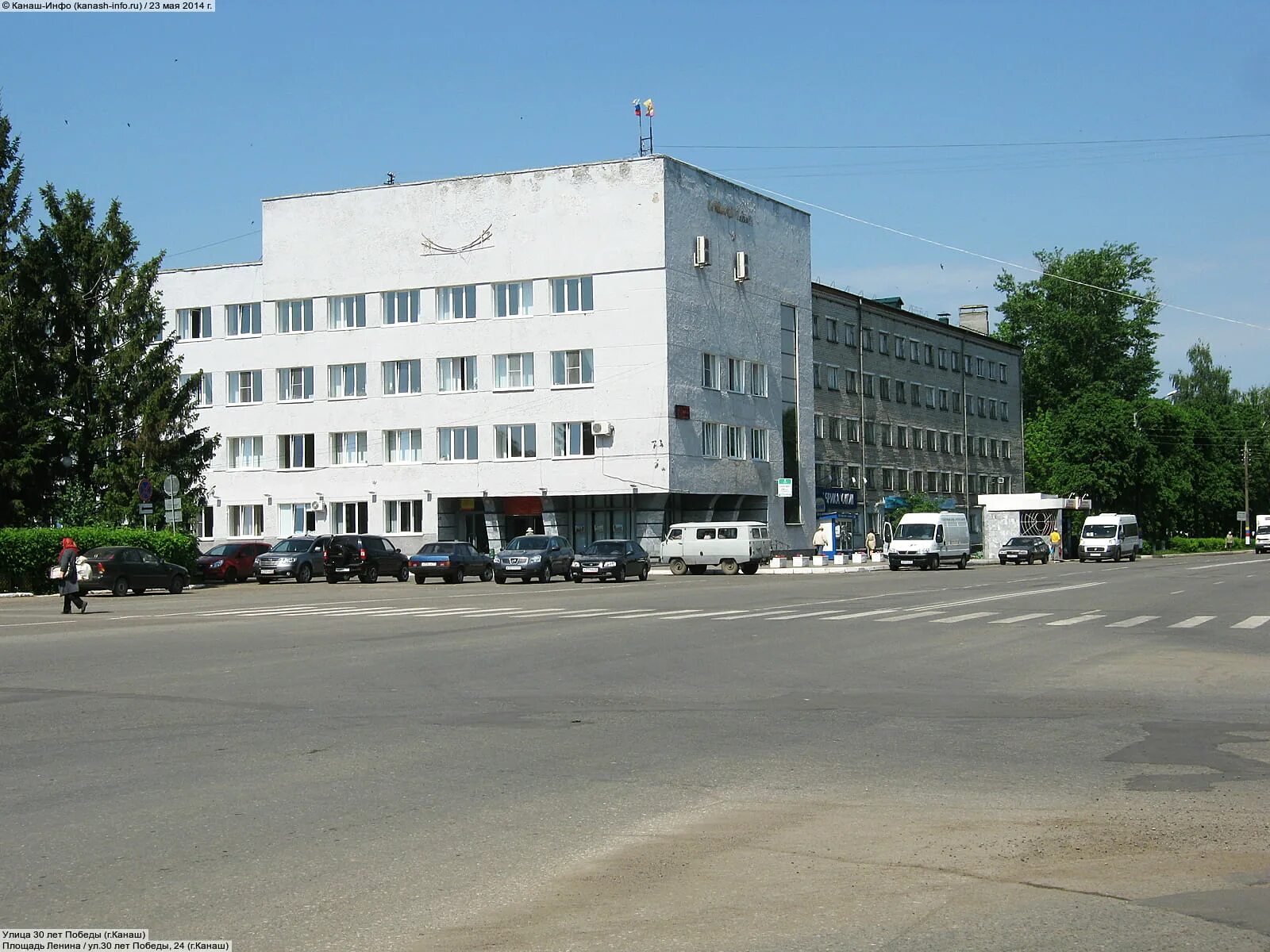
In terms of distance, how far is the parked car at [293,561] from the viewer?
178ft

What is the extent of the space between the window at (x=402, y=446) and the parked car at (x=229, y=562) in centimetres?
1692

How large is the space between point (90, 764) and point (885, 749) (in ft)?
18.8

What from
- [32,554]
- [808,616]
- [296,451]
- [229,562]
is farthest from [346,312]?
[808,616]

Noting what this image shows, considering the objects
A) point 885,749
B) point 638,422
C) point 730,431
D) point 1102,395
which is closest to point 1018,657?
point 885,749

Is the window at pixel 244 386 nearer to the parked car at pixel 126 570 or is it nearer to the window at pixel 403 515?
the window at pixel 403 515

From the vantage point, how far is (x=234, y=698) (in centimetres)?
1390

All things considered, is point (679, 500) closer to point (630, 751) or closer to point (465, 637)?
point (465, 637)

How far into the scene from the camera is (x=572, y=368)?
70375 millimetres

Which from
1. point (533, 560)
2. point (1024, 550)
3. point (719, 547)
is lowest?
point (1024, 550)

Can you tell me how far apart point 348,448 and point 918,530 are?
30.4 meters

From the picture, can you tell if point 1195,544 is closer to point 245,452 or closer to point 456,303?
point 456,303

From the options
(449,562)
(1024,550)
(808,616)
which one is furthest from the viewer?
(1024,550)

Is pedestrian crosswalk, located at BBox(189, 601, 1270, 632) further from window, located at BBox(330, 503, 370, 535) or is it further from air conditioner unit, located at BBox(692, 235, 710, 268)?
window, located at BBox(330, 503, 370, 535)

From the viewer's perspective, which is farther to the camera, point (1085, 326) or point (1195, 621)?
point (1085, 326)
